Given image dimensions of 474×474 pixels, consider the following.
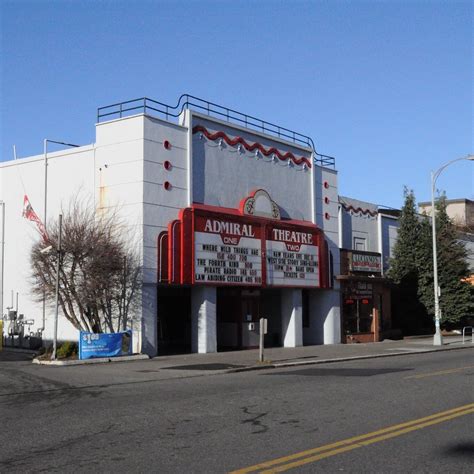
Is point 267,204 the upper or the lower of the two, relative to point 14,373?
upper

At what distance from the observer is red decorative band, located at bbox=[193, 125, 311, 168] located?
27781 mm

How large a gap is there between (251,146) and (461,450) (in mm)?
22927

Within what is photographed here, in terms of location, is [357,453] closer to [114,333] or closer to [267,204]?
[114,333]

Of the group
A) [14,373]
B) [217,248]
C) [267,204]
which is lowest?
[14,373]

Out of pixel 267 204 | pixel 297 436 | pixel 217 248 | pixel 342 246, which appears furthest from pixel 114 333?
pixel 342 246

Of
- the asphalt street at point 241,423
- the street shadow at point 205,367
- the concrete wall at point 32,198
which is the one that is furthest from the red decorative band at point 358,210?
the asphalt street at point 241,423

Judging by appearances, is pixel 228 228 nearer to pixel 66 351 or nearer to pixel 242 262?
pixel 242 262

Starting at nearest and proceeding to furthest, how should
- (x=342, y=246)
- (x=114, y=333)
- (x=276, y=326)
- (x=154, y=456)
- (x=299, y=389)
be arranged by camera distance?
(x=154, y=456), (x=299, y=389), (x=114, y=333), (x=276, y=326), (x=342, y=246)

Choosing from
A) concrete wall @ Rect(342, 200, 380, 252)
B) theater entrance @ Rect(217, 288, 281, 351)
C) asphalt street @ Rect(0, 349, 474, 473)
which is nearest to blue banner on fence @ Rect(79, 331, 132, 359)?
asphalt street @ Rect(0, 349, 474, 473)

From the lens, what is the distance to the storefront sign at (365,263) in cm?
3523

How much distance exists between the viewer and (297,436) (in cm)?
907

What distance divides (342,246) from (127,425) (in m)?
28.6

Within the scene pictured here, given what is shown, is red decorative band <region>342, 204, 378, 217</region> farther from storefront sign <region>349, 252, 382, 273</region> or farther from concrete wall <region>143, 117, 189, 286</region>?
concrete wall <region>143, 117, 189, 286</region>

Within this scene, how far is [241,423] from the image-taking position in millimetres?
10195
